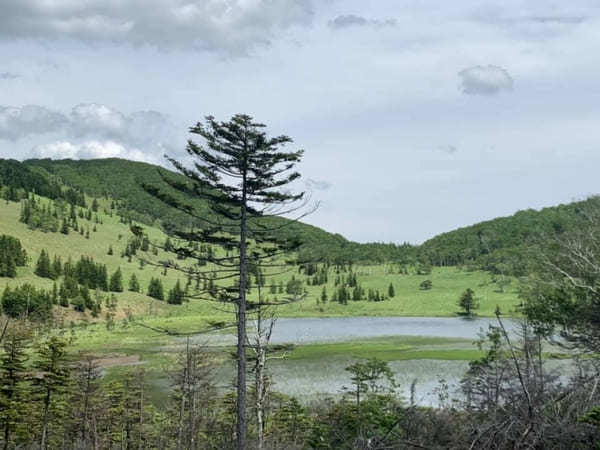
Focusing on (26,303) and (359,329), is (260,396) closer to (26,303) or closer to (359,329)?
(359,329)

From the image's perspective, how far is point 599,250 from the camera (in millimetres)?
32688

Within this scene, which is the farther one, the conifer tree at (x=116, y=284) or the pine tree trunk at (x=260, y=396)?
the conifer tree at (x=116, y=284)

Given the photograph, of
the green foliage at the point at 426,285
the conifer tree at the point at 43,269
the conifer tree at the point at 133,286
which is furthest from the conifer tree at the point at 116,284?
the green foliage at the point at 426,285

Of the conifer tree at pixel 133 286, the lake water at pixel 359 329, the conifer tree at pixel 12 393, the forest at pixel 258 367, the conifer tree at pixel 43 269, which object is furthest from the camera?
the conifer tree at pixel 133 286

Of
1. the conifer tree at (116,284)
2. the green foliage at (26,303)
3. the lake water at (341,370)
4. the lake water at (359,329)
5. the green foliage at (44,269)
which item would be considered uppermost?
the green foliage at (44,269)

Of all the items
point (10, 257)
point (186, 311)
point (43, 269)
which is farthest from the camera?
point (186, 311)

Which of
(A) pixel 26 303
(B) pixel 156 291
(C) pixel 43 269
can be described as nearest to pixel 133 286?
(B) pixel 156 291

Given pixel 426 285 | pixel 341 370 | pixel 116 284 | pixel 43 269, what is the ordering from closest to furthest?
pixel 341 370, pixel 43 269, pixel 116 284, pixel 426 285

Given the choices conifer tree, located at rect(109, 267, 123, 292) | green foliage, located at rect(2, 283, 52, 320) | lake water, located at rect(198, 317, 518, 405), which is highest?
conifer tree, located at rect(109, 267, 123, 292)

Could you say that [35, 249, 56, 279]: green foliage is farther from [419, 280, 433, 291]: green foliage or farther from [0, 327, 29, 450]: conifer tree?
[0, 327, 29, 450]: conifer tree

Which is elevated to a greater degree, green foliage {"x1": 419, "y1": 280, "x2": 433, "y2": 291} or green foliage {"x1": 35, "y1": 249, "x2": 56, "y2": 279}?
green foliage {"x1": 35, "y1": 249, "x2": 56, "y2": 279}

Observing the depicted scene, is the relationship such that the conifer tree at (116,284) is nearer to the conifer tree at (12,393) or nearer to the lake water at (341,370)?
the lake water at (341,370)

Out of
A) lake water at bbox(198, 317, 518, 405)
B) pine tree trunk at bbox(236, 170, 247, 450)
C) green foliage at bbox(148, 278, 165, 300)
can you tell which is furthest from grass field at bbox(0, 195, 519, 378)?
pine tree trunk at bbox(236, 170, 247, 450)

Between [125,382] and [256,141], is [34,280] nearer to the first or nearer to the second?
[125,382]
